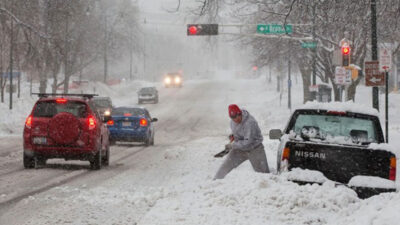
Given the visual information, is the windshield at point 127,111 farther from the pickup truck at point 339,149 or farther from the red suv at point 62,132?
the pickup truck at point 339,149

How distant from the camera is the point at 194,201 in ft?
29.8

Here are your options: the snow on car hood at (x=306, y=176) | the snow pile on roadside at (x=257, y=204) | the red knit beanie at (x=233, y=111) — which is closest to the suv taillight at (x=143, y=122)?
the red knit beanie at (x=233, y=111)

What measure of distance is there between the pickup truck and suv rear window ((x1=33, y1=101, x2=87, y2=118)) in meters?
6.04

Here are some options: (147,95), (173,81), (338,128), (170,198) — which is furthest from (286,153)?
(173,81)

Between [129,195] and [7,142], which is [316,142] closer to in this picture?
[129,195]

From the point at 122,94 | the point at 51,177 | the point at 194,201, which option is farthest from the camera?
the point at 122,94

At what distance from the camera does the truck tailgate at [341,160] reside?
9016 millimetres

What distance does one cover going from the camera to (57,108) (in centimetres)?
1448

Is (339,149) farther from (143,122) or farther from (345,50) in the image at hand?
(345,50)

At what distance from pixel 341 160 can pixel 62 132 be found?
23.1ft

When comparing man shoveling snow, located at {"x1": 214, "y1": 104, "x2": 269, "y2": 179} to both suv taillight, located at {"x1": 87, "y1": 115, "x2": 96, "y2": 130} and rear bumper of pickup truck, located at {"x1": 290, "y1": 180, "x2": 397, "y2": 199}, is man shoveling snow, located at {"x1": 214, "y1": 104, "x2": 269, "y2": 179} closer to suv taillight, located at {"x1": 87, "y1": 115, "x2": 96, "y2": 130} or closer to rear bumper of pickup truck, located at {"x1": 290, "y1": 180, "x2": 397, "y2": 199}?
rear bumper of pickup truck, located at {"x1": 290, "y1": 180, "x2": 397, "y2": 199}

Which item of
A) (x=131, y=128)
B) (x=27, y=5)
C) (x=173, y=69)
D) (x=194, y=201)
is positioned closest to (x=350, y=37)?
(x=131, y=128)

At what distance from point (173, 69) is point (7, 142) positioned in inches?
5402

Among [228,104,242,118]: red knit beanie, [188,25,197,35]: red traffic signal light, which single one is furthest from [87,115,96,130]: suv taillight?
[188,25,197,35]: red traffic signal light
